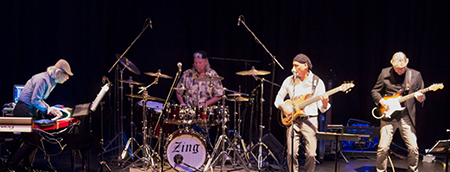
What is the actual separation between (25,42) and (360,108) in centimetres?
687

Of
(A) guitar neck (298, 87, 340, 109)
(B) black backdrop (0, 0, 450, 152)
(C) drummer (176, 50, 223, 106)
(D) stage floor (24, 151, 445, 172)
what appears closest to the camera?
(A) guitar neck (298, 87, 340, 109)

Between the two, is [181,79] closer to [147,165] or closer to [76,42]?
[147,165]

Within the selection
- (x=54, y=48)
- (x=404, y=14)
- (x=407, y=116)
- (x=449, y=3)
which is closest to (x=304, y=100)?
(x=407, y=116)

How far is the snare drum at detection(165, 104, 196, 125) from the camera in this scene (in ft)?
20.1

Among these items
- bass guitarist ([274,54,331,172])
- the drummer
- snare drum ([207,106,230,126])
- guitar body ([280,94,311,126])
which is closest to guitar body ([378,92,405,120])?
bass guitarist ([274,54,331,172])

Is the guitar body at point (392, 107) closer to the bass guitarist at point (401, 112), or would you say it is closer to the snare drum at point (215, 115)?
the bass guitarist at point (401, 112)

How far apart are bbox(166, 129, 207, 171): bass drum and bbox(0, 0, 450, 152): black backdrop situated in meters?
2.01

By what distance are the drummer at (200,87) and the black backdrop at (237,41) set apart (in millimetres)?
851

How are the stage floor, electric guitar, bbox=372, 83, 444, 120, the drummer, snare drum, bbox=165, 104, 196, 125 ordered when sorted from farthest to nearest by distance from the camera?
1. the drummer
2. the stage floor
3. snare drum, bbox=165, 104, 196, 125
4. electric guitar, bbox=372, 83, 444, 120

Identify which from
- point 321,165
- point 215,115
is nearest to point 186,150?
point 215,115

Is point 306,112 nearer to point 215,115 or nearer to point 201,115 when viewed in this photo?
point 215,115

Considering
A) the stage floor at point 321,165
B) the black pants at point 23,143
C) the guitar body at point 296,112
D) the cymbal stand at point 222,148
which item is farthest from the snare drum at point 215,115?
the black pants at point 23,143

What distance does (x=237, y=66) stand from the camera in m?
8.02

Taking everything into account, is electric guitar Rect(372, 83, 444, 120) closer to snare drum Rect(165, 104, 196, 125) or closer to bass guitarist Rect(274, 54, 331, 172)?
bass guitarist Rect(274, 54, 331, 172)
